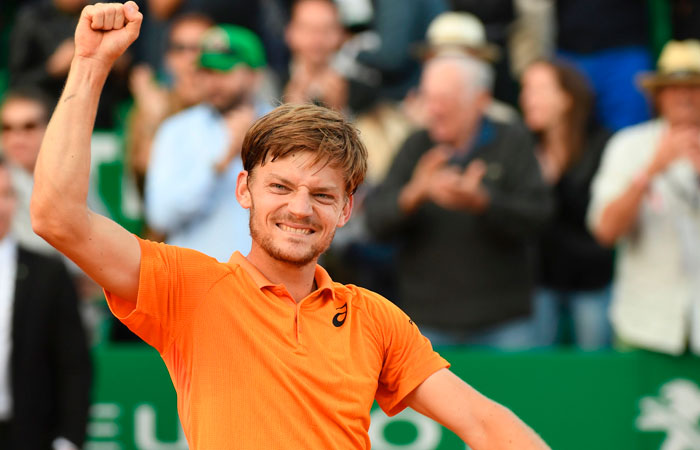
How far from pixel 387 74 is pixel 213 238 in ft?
8.44

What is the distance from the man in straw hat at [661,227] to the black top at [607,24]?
152 centimetres

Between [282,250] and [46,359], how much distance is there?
3442mm

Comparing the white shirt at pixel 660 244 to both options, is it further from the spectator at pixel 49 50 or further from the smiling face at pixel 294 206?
the spectator at pixel 49 50

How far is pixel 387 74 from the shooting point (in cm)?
856

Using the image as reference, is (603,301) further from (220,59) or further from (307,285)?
(307,285)

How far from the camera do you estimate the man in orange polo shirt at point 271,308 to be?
9.52ft

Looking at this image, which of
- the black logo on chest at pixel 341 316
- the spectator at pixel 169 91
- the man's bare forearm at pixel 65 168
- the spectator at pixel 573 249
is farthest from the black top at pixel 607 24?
the man's bare forearm at pixel 65 168

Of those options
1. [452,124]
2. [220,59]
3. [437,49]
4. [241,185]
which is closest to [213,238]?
[220,59]

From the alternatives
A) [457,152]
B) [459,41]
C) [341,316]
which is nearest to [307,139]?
[341,316]

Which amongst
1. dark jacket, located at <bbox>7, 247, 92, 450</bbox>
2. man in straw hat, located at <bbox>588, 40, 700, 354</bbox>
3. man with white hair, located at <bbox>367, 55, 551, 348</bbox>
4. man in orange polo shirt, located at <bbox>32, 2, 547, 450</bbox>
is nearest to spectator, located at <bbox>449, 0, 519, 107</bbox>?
man with white hair, located at <bbox>367, 55, 551, 348</bbox>

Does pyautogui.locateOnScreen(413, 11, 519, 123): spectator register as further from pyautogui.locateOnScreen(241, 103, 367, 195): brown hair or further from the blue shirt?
pyautogui.locateOnScreen(241, 103, 367, 195): brown hair

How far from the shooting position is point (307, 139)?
3.21m

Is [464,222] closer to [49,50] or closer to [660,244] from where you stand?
[660,244]

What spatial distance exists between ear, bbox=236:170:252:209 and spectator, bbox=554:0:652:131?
209 inches
